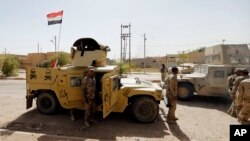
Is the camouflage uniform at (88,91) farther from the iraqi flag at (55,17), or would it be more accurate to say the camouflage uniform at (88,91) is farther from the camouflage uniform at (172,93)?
the iraqi flag at (55,17)

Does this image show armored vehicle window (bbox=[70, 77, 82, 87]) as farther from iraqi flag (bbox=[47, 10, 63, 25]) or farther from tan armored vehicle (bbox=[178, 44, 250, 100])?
tan armored vehicle (bbox=[178, 44, 250, 100])

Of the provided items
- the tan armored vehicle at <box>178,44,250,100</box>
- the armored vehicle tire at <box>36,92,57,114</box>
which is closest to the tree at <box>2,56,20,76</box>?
the armored vehicle tire at <box>36,92,57,114</box>

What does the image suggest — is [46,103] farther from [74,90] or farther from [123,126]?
[123,126]

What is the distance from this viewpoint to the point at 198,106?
955 centimetres

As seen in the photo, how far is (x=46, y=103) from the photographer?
731cm

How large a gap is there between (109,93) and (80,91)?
1.08 metres

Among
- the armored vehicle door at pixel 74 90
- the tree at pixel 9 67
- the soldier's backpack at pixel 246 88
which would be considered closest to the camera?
the soldier's backpack at pixel 246 88

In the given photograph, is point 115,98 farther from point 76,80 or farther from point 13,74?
point 13,74

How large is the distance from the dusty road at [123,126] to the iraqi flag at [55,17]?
12.8 ft

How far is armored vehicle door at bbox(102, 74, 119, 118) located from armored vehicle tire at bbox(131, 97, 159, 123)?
2.21 feet

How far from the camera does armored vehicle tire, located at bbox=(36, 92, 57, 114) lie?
7.19m

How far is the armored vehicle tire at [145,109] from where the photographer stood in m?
6.79

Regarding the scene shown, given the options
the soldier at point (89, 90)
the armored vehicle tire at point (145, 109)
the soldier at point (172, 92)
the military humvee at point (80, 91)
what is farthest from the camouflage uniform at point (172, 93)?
the soldier at point (89, 90)

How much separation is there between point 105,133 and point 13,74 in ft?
77.6
